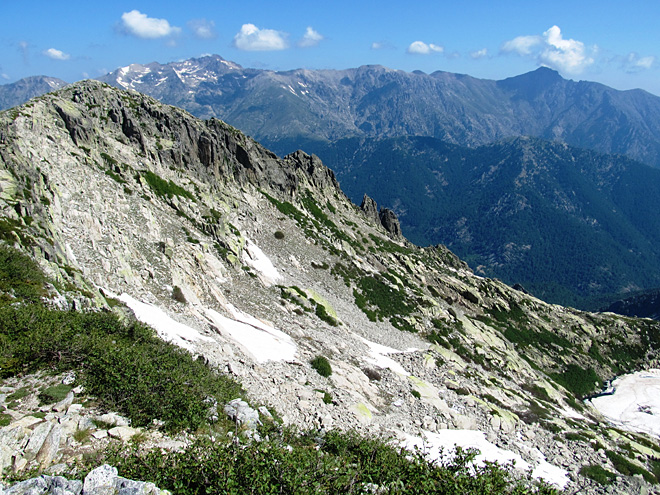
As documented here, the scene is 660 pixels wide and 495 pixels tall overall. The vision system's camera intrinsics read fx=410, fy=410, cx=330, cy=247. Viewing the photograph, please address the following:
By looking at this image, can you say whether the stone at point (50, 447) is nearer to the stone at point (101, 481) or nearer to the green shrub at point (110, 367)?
the stone at point (101, 481)

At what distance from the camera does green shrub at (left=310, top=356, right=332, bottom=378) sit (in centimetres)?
3506

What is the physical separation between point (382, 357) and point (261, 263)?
22753 mm

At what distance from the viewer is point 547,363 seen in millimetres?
89688

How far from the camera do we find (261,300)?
4888 cm

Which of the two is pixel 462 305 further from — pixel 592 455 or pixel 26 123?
pixel 26 123

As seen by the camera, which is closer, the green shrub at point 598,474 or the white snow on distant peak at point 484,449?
the white snow on distant peak at point 484,449

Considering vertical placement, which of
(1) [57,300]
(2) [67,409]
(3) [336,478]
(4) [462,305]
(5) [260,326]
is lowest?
(4) [462,305]

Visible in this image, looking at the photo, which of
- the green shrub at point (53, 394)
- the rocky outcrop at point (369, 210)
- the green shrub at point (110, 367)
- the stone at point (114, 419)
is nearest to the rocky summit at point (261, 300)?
the stone at point (114, 419)

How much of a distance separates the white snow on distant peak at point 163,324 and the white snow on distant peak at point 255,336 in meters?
3.76

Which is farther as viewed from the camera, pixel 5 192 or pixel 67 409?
pixel 5 192

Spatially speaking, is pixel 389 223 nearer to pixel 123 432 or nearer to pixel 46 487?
pixel 123 432

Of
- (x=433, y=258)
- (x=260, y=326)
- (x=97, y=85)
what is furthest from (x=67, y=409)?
(x=433, y=258)

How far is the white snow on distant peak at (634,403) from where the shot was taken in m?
77.2

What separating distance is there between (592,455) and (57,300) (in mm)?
48450
